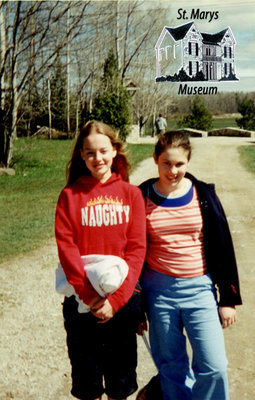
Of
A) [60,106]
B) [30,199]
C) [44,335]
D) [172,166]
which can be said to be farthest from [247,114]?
[172,166]

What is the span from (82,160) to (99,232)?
0.43 metres

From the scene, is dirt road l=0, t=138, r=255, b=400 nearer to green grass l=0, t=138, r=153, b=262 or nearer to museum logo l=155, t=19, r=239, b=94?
green grass l=0, t=138, r=153, b=262

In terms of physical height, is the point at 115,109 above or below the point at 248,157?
above

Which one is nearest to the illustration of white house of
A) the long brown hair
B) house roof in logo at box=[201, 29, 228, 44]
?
house roof in logo at box=[201, 29, 228, 44]

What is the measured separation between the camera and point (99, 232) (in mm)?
2238

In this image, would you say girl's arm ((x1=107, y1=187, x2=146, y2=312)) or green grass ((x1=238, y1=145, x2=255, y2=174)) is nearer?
girl's arm ((x1=107, y1=187, x2=146, y2=312))

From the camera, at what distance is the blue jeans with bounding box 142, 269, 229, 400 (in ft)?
7.41

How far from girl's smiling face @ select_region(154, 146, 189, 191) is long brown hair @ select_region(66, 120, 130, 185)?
211 mm

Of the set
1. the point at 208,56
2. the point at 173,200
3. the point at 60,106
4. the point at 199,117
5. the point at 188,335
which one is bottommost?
the point at 199,117

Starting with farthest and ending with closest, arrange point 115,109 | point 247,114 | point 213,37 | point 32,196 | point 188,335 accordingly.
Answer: point 247,114
point 115,109
point 32,196
point 213,37
point 188,335

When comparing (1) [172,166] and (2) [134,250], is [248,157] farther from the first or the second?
(2) [134,250]

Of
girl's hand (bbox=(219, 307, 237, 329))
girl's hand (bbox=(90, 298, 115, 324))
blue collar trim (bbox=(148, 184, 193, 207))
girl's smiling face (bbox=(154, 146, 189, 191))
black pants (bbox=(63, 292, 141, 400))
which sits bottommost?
black pants (bbox=(63, 292, 141, 400))

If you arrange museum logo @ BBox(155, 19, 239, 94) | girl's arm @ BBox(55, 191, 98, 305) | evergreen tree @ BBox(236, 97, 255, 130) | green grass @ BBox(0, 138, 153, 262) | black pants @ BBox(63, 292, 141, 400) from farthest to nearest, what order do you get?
1. evergreen tree @ BBox(236, 97, 255, 130)
2. museum logo @ BBox(155, 19, 239, 94)
3. green grass @ BBox(0, 138, 153, 262)
4. black pants @ BBox(63, 292, 141, 400)
5. girl's arm @ BBox(55, 191, 98, 305)

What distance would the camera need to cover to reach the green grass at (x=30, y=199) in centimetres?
677
